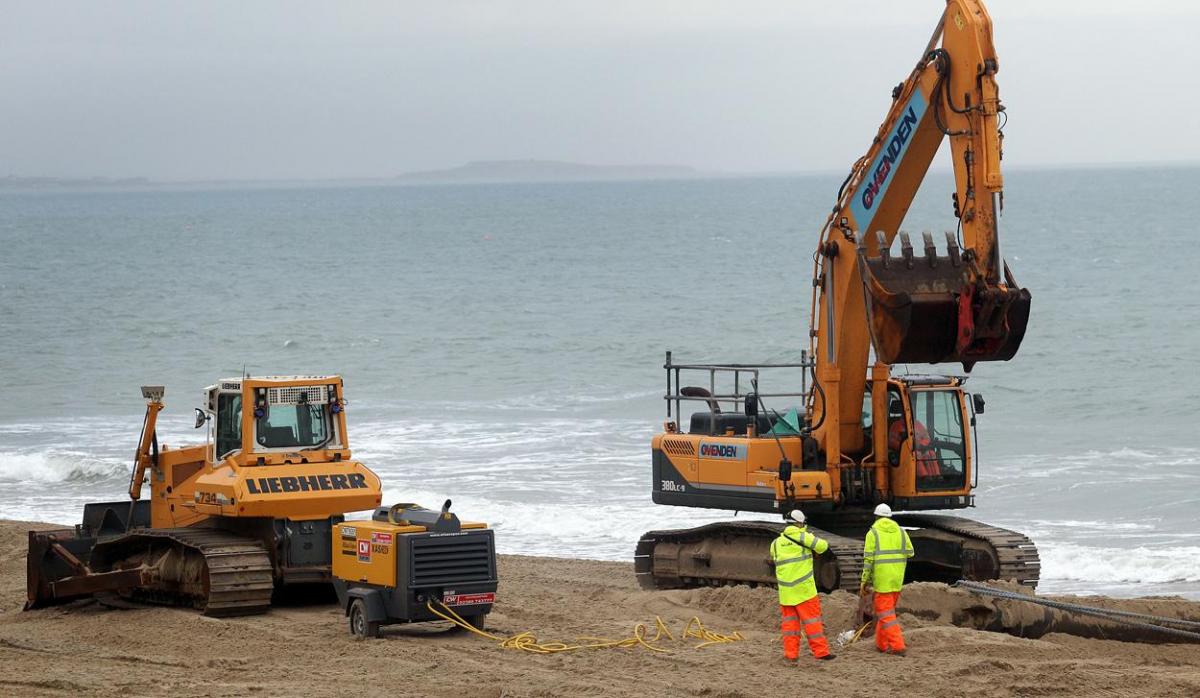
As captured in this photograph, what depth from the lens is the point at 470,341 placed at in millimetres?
59938

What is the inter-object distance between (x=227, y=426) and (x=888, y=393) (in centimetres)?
643

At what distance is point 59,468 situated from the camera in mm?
32281

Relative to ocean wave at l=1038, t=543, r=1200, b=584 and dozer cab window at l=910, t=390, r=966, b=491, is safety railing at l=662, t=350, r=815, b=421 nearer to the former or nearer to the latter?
dozer cab window at l=910, t=390, r=966, b=491

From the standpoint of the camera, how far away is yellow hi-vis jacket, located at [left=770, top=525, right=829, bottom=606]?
43.5 ft

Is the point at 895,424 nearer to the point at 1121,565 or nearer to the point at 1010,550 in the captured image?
the point at 1010,550

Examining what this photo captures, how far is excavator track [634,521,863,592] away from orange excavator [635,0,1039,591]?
0.06 ft

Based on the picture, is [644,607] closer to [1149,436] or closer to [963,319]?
[963,319]

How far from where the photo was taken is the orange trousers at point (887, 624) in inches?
528

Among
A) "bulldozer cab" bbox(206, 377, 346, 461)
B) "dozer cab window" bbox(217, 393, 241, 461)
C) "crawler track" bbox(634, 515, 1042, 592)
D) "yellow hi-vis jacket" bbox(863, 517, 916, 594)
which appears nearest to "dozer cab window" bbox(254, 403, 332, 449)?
"bulldozer cab" bbox(206, 377, 346, 461)

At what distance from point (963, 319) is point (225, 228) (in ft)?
477

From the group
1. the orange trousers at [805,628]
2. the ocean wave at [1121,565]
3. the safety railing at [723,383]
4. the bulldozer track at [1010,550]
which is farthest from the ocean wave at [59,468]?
the orange trousers at [805,628]

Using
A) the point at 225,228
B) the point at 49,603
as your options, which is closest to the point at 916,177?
the point at 49,603

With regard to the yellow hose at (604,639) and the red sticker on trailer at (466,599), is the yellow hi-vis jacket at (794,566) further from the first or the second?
the red sticker on trailer at (466,599)

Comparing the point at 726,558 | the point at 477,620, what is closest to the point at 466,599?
the point at 477,620
